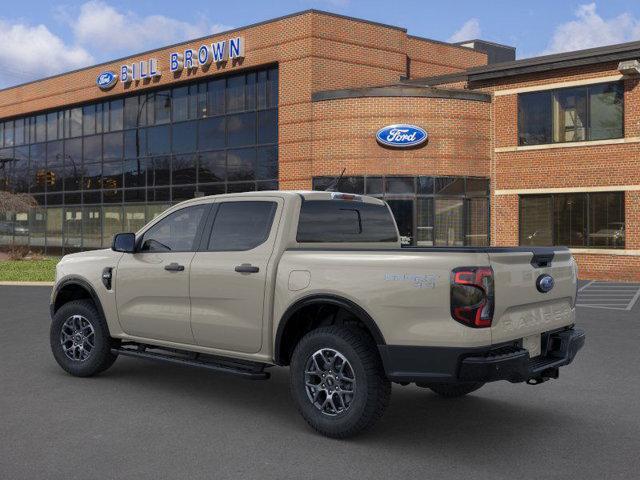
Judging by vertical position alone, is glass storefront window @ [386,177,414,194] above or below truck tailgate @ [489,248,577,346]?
above

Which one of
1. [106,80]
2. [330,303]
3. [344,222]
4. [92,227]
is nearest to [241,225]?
[344,222]

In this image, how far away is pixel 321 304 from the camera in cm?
539

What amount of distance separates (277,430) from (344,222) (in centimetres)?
196

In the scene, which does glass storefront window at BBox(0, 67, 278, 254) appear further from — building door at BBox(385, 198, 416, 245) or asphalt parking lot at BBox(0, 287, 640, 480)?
asphalt parking lot at BBox(0, 287, 640, 480)

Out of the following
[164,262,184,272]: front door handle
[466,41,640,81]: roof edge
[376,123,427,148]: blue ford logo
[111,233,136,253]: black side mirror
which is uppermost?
[466,41,640,81]: roof edge

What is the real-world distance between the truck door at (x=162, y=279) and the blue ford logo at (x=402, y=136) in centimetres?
1746

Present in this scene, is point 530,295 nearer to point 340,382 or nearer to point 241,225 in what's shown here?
point 340,382

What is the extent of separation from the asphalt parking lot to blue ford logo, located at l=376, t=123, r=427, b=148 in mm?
16225

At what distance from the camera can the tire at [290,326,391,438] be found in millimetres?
5008

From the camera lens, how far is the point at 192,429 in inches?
215

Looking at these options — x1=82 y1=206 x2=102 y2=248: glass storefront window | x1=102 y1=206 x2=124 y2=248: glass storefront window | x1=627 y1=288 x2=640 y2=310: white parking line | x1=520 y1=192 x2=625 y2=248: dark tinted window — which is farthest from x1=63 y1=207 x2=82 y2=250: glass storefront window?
x1=627 y1=288 x2=640 y2=310: white parking line

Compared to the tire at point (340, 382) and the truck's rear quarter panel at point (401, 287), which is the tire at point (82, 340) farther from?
the truck's rear quarter panel at point (401, 287)

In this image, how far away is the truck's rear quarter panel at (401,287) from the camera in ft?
15.3

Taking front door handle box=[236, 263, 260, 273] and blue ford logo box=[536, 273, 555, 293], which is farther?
front door handle box=[236, 263, 260, 273]
